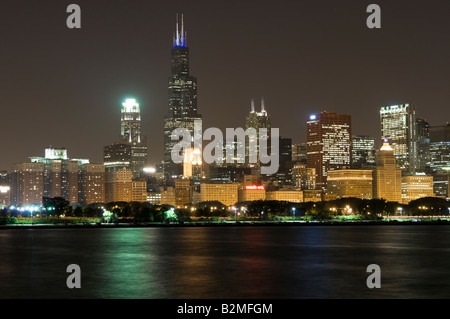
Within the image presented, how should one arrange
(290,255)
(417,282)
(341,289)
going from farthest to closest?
(290,255) → (417,282) → (341,289)

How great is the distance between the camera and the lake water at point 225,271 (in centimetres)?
4738

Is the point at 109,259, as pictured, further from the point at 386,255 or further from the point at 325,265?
the point at 386,255

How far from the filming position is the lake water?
47.4 meters

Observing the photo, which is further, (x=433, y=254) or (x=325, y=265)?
(x=433, y=254)

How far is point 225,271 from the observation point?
2389 inches

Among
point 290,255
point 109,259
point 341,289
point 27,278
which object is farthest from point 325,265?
point 27,278

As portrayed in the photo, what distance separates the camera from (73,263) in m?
69.8
